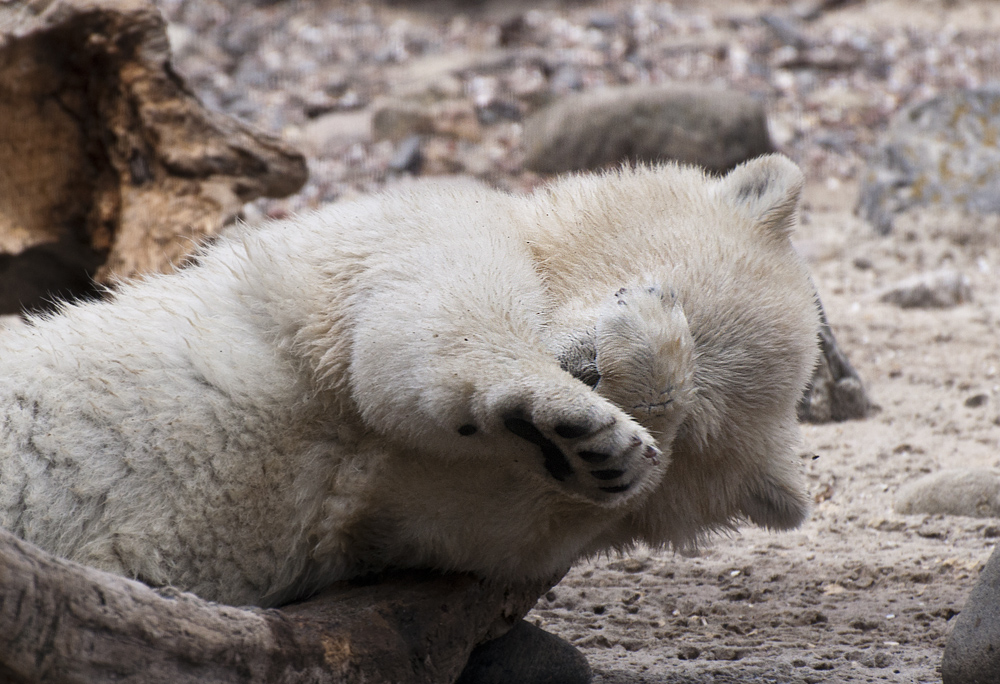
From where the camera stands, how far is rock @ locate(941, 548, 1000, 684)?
2.43 metres

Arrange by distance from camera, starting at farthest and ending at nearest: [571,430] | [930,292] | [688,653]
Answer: [930,292] < [688,653] < [571,430]

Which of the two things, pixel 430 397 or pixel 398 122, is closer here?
pixel 430 397

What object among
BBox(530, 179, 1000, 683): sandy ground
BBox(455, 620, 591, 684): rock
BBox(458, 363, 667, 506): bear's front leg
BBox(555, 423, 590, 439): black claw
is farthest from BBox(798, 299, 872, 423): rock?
BBox(555, 423, 590, 439): black claw

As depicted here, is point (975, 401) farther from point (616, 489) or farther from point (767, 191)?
point (616, 489)

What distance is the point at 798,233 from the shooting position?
7961mm

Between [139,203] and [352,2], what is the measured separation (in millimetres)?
11460

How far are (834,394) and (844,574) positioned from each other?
4.94 ft

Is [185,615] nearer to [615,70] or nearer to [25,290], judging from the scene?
[25,290]

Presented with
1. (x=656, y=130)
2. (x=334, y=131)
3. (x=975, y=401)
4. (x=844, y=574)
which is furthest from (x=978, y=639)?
(x=334, y=131)

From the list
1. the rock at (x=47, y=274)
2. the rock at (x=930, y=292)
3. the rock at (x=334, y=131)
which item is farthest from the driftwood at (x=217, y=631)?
the rock at (x=334, y=131)

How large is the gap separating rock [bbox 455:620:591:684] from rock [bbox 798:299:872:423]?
2.42 m

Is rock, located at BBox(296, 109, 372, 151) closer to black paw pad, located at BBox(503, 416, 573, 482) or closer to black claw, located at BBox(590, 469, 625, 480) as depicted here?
black paw pad, located at BBox(503, 416, 573, 482)

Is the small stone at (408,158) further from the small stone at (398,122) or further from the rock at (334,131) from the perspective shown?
the rock at (334,131)

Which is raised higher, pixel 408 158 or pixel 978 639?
pixel 978 639
